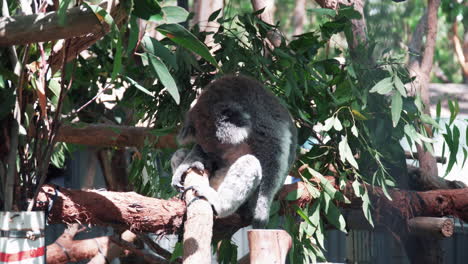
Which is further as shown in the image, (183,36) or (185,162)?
(185,162)

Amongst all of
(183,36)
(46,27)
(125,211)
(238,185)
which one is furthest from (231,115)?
(46,27)

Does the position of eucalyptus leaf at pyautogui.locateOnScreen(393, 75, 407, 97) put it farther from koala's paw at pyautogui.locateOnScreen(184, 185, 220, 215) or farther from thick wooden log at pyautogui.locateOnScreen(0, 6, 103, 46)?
thick wooden log at pyautogui.locateOnScreen(0, 6, 103, 46)

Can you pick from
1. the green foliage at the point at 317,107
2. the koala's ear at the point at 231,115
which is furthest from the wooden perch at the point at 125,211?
the koala's ear at the point at 231,115

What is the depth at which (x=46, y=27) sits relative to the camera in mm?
1859

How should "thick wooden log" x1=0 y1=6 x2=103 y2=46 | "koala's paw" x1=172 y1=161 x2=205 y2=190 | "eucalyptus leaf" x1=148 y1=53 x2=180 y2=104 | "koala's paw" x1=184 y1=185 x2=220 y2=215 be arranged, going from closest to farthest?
"thick wooden log" x1=0 y1=6 x2=103 y2=46
"eucalyptus leaf" x1=148 y1=53 x2=180 y2=104
"koala's paw" x1=184 y1=185 x2=220 y2=215
"koala's paw" x1=172 y1=161 x2=205 y2=190

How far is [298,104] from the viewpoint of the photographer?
12.4 ft

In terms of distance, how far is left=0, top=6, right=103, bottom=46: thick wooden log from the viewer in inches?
70.9

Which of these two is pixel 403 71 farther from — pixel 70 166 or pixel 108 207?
pixel 70 166

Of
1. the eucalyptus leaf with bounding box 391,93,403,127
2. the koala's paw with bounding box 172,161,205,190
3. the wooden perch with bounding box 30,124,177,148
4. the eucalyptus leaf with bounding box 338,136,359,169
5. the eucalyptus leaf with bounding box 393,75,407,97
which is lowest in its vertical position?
the koala's paw with bounding box 172,161,205,190

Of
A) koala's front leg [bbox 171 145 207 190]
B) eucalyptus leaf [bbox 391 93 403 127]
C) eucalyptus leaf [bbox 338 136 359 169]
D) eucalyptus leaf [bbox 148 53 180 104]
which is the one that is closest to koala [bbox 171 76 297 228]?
koala's front leg [bbox 171 145 207 190]

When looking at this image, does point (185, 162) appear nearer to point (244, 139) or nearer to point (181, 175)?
point (181, 175)

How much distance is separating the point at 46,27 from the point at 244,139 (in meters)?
1.46

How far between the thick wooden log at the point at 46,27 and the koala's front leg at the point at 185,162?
3.69 ft

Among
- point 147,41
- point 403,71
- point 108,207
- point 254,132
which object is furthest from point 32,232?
point 403,71
